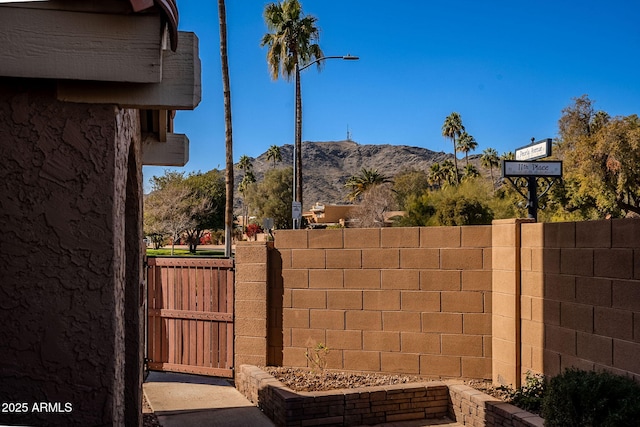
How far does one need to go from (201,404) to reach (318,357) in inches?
64.5

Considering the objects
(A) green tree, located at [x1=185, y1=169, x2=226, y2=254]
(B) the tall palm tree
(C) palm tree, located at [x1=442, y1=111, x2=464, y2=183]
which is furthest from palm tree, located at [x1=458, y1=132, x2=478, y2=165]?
(B) the tall palm tree

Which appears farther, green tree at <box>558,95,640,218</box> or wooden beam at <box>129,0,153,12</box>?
green tree at <box>558,95,640,218</box>

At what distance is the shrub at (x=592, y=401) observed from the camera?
5.07m

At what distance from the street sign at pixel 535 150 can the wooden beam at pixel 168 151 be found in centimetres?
1089

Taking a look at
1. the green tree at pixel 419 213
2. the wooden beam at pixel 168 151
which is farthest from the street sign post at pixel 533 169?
the green tree at pixel 419 213

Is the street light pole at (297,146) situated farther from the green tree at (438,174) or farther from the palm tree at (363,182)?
the green tree at (438,174)

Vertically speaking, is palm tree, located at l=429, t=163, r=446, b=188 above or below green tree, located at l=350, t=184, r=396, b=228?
above

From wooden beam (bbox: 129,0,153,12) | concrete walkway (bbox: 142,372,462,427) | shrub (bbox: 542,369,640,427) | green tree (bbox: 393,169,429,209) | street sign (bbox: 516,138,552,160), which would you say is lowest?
concrete walkway (bbox: 142,372,462,427)

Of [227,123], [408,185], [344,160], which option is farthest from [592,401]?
[344,160]

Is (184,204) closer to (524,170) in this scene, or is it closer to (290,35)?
(290,35)

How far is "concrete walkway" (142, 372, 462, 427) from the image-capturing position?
7.55 metres

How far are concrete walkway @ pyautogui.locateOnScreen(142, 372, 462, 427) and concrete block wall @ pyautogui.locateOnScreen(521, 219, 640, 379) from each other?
1.50 metres

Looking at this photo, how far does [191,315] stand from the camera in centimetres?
946

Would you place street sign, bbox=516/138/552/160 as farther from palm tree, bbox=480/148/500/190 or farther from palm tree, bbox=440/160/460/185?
palm tree, bbox=480/148/500/190
